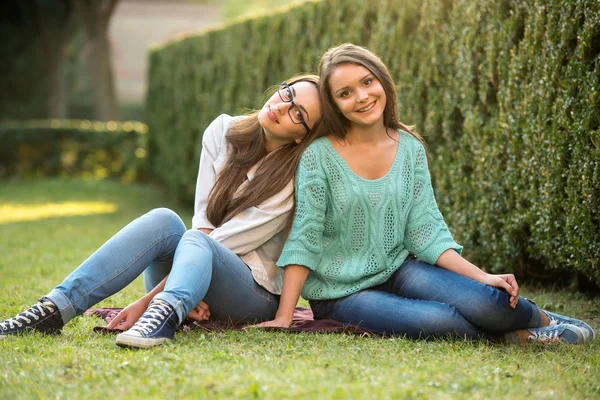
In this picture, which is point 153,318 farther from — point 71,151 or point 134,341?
point 71,151

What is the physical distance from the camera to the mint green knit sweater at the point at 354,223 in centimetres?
383

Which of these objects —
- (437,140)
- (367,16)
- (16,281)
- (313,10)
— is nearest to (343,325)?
(437,140)

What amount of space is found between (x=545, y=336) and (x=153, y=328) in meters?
1.89

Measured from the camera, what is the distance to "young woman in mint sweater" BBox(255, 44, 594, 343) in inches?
145

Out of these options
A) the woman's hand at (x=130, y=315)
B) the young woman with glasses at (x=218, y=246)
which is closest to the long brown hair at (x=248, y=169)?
the young woman with glasses at (x=218, y=246)

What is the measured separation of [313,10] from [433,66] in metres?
2.43

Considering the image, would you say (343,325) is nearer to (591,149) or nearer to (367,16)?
(591,149)

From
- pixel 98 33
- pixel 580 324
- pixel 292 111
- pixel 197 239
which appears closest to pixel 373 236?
pixel 292 111

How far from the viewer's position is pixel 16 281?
19.4 ft

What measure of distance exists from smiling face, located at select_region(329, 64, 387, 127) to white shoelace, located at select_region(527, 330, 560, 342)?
4.35 ft

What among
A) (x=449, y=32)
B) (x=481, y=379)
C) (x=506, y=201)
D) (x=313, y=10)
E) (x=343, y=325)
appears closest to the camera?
(x=481, y=379)

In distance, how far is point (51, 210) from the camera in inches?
489

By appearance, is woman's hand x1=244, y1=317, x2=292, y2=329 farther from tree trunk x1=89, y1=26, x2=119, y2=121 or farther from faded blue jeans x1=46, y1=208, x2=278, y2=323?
tree trunk x1=89, y1=26, x2=119, y2=121

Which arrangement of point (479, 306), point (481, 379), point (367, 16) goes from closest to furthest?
point (481, 379) → point (479, 306) → point (367, 16)
